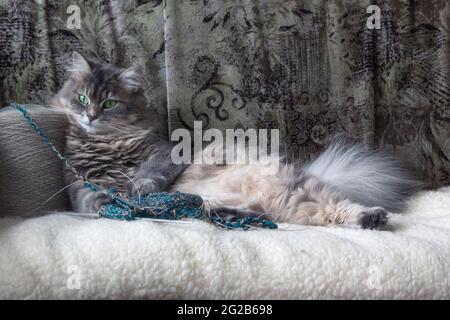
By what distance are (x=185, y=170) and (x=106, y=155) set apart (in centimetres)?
29

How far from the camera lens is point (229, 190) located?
4.83ft

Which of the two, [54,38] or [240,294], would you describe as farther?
[54,38]

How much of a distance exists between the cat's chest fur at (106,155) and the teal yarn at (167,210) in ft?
0.60

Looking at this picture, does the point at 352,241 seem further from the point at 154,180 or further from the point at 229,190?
the point at 154,180

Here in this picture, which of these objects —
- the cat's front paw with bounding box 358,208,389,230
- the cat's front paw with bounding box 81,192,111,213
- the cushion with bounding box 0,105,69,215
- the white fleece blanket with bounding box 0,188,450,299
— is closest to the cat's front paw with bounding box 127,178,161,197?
the cat's front paw with bounding box 81,192,111,213

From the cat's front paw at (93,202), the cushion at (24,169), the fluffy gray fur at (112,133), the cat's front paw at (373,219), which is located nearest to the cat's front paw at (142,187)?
the fluffy gray fur at (112,133)

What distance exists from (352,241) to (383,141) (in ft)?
2.94

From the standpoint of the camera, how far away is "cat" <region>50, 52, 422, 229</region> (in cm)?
138

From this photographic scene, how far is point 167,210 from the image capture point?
120cm

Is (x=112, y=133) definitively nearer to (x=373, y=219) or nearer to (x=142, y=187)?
(x=142, y=187)

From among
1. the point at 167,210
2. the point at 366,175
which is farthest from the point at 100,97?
the point at 366,175

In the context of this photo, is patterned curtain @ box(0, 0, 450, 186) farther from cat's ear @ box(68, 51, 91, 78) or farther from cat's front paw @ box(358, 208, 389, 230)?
cat's front paw @ box(358, 208, 389, 230)
